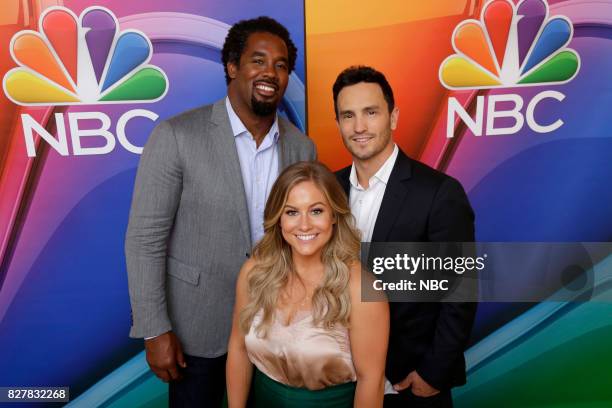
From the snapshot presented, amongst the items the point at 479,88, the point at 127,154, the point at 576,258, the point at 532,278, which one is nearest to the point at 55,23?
the point at 127,154

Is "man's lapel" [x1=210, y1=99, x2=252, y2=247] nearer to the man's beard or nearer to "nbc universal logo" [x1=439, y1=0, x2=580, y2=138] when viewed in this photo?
the man's beard

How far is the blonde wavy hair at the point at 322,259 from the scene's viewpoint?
5.76ft

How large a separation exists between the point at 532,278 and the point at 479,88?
3.47 feet

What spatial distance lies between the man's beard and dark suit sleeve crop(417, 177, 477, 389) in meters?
0.73

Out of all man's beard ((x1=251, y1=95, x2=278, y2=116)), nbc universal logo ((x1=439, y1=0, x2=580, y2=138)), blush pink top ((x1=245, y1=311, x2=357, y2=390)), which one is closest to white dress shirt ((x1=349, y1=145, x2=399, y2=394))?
blush pink top ((x1=245, y1=311, x2=357, y2=390))

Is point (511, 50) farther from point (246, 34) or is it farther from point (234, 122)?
point (234, 122)

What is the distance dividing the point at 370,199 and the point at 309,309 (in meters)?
0.51

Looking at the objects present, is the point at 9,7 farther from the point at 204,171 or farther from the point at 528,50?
the point at 528,50

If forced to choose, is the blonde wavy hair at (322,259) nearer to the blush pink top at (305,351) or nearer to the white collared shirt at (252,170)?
the blush pink top at (305,351)

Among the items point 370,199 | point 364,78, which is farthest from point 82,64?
point 370,199

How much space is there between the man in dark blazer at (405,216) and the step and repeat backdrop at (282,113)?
29.8 inches

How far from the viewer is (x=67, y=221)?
281 centimetres

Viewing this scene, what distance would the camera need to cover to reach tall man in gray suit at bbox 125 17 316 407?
1969mm

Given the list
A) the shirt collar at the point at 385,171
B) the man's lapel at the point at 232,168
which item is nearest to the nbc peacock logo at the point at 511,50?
A: the shirt collar at the point at 385,171
